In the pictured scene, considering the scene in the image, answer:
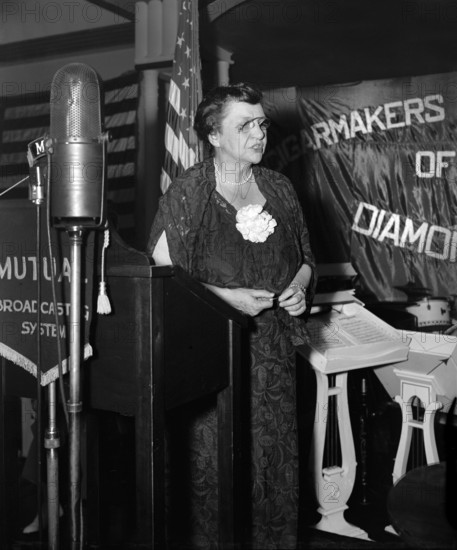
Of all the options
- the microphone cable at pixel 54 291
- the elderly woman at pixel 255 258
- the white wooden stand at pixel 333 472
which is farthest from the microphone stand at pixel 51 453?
the white wooden stand at pixel 333 472

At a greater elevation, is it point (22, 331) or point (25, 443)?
point (22, 331)

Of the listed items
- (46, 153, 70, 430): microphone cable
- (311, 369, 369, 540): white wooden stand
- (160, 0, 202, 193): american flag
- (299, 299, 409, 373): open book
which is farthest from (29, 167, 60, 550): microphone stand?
(160, 0, 202, 193): american flag

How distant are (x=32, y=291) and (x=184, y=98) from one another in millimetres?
2360

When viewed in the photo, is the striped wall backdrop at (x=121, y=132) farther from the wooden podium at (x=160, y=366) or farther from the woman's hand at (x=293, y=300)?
the wooden podium at (x=160, y=366)

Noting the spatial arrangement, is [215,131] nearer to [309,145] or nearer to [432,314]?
[432,314]

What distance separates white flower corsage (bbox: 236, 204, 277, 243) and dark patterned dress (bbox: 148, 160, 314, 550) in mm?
31

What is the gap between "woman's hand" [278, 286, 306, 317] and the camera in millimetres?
2258

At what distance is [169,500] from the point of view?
7.95ft

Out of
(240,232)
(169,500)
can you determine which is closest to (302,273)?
(240,232)

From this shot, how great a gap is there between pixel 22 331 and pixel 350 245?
3.78m

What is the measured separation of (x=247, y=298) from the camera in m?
2.21

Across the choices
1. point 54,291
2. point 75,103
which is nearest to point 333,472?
point 54,291

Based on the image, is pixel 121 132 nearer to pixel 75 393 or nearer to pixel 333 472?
pixel 333 472

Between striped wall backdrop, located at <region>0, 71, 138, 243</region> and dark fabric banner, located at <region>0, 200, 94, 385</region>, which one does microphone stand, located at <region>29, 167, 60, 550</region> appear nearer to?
dark fabric banner, located at <region>0, 200, 94, 385</region>
